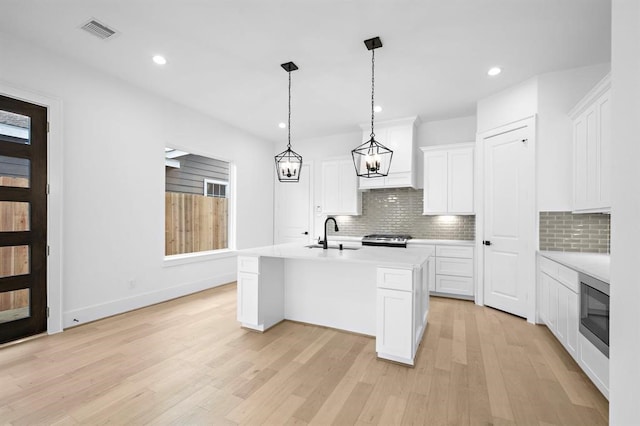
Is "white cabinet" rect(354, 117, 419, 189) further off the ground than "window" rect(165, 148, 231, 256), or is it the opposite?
"white cabinet" rect(354, 117, 419, 189)

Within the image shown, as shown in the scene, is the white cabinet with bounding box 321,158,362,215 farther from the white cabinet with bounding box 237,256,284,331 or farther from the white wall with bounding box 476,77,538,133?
the white cabinet with bounding box 237,256,284,331

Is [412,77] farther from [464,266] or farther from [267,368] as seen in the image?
[267,368]

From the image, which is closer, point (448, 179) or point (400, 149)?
point (448, 179)

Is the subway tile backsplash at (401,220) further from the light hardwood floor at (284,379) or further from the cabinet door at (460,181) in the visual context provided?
the light hardwood floor at (284,379)

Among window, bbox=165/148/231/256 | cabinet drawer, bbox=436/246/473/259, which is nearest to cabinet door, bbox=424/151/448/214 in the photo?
cabinet drawer, bbox=436/246/473/259

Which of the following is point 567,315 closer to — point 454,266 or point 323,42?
point 454,266

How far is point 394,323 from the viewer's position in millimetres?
2566

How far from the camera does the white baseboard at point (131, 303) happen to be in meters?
3.33

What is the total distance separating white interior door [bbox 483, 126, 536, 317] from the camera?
3662 millimetres

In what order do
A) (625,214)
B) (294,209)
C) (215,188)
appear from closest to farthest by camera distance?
(625,214), (215,188), (294,209)

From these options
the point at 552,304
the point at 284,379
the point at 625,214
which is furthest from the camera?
the point at 552,304

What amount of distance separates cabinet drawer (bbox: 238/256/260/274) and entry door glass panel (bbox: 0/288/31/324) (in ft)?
6.93

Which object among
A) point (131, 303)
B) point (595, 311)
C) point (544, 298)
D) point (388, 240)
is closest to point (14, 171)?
point (131, 303)

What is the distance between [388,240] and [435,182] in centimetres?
123
